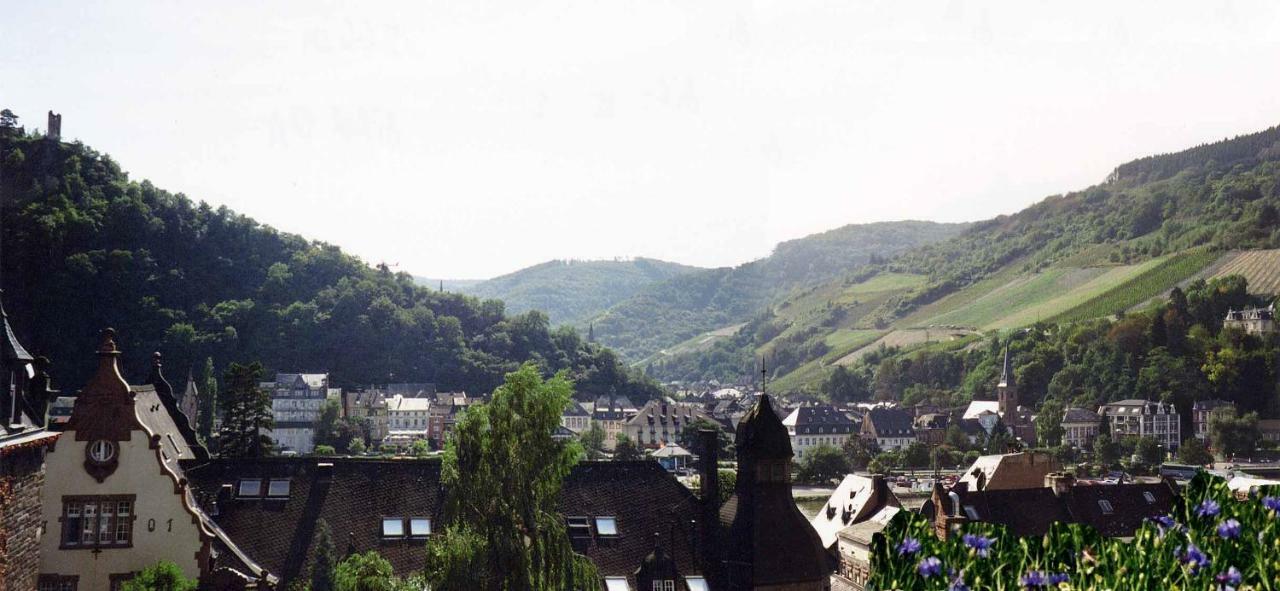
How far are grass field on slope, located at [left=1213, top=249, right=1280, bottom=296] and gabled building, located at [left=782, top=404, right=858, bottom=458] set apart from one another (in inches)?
2621

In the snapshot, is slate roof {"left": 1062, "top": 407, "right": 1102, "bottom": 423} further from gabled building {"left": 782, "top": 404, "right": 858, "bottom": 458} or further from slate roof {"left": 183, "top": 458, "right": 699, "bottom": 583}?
slate roof {"left": 183, "top": 458, "right": 699, "bottom": 583}

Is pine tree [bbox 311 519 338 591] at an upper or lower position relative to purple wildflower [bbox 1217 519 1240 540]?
lower

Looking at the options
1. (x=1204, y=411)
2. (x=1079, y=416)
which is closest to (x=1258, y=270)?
(x=1204, y=411)

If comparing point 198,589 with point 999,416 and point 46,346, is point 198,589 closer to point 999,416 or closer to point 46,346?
point 46,346

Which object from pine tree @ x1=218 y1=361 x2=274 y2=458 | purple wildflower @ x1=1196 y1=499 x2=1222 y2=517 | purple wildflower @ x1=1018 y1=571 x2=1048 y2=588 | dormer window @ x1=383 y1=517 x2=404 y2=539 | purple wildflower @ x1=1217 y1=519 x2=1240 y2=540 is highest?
pine tree @ x1=218 y1=361 x2=274 y2=458

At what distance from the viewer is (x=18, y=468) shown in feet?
67.2

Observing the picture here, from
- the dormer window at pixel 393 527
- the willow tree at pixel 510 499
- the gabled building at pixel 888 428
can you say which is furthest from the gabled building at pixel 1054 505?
the gabled building at pixel 888 428

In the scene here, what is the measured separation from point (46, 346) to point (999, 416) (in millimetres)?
115099

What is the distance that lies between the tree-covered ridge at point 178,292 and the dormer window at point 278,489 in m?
103

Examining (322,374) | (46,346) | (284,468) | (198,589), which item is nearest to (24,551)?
(198,589)

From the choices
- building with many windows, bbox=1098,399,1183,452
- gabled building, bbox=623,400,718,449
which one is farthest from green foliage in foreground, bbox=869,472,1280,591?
gabled building, bbox=623,400,718,449

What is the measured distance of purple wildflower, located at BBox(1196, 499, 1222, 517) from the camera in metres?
9.54

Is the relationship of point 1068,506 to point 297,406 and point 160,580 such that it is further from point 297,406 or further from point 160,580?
point 297,406

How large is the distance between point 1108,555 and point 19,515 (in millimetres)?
18190
